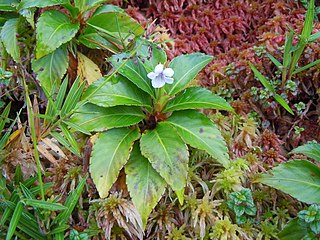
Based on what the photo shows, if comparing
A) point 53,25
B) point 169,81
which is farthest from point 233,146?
point 53,25

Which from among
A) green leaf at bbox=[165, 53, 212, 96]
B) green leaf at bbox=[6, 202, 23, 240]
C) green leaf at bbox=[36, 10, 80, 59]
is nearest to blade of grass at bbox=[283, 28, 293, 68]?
green leaf at bbox=[165, 53, 212, 96]

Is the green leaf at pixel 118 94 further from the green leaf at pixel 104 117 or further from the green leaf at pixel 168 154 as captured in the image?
the green leaf at pixel 168 154

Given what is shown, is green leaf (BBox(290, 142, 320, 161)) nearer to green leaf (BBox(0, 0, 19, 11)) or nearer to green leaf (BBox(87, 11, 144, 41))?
green leaf (BBox(87, 11, 144, 41))

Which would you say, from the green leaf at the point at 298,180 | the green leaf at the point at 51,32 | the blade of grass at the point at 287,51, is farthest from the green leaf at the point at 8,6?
the green leaf at the point at 298,180

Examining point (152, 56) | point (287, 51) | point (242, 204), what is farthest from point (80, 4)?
point (242, 204)

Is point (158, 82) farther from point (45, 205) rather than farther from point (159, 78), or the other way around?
point (45, 205)
